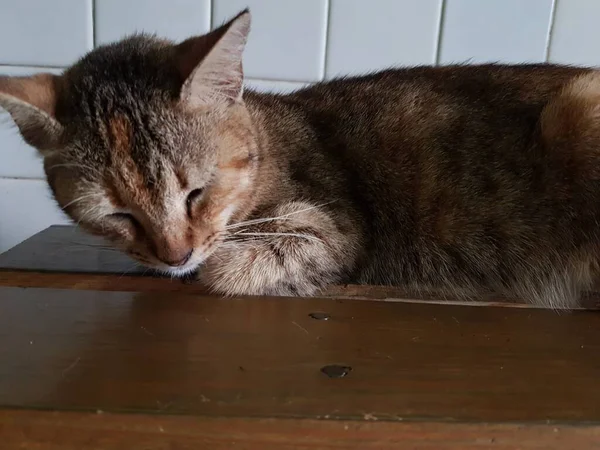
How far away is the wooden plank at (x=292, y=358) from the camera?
470 mm

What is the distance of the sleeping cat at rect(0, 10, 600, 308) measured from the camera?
2.31 feet

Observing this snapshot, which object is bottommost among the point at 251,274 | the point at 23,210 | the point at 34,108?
the point at 23,210

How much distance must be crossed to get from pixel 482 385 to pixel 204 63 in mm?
466

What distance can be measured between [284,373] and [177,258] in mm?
257

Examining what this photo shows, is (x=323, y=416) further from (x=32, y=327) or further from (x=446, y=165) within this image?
(x=446, y=165)

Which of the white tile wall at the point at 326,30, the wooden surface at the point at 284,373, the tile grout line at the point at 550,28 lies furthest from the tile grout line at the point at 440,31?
the wooden surface at the point at 284,373

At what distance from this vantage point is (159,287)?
77 cm

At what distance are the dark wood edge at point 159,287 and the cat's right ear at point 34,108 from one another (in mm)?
179

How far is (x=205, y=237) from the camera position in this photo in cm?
74

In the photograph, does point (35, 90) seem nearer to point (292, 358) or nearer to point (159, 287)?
point (159, 287)

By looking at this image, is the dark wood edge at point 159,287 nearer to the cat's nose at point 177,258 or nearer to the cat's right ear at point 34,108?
the cat's nose at point 177,258

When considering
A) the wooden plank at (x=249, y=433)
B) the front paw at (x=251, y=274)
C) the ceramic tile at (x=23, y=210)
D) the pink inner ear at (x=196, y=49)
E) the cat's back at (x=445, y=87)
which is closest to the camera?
the wooden plank at (x=249, y=433)

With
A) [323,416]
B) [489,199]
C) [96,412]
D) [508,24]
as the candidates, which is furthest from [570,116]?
[96,412]

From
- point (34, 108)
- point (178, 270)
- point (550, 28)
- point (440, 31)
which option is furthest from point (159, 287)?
point (550, 28)
